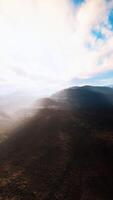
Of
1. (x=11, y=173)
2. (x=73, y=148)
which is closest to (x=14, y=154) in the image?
(x=11, y=173)

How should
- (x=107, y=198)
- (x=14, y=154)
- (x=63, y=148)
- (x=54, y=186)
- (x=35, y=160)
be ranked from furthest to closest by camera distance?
(x=63, y=148) < (x=14, y=154) < (x=35, y=160) < (x=54, y=186) < (x=107, y=198)

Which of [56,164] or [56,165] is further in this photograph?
[56,164]

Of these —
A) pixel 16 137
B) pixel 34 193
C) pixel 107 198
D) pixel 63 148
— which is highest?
pixel 16 137

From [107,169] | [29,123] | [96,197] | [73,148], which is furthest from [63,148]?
[29,123]

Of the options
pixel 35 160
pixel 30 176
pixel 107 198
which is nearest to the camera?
pixel 107 198

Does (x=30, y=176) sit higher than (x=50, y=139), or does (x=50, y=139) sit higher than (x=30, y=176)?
(x=50, y=139)

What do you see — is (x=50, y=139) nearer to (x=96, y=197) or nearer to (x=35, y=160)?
(x=35, y=160)

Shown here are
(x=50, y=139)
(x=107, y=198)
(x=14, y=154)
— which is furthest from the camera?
(x=50, y=139)

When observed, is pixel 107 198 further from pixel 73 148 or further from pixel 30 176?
pixel 73 148

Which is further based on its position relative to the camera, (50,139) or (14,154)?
(50,139)
